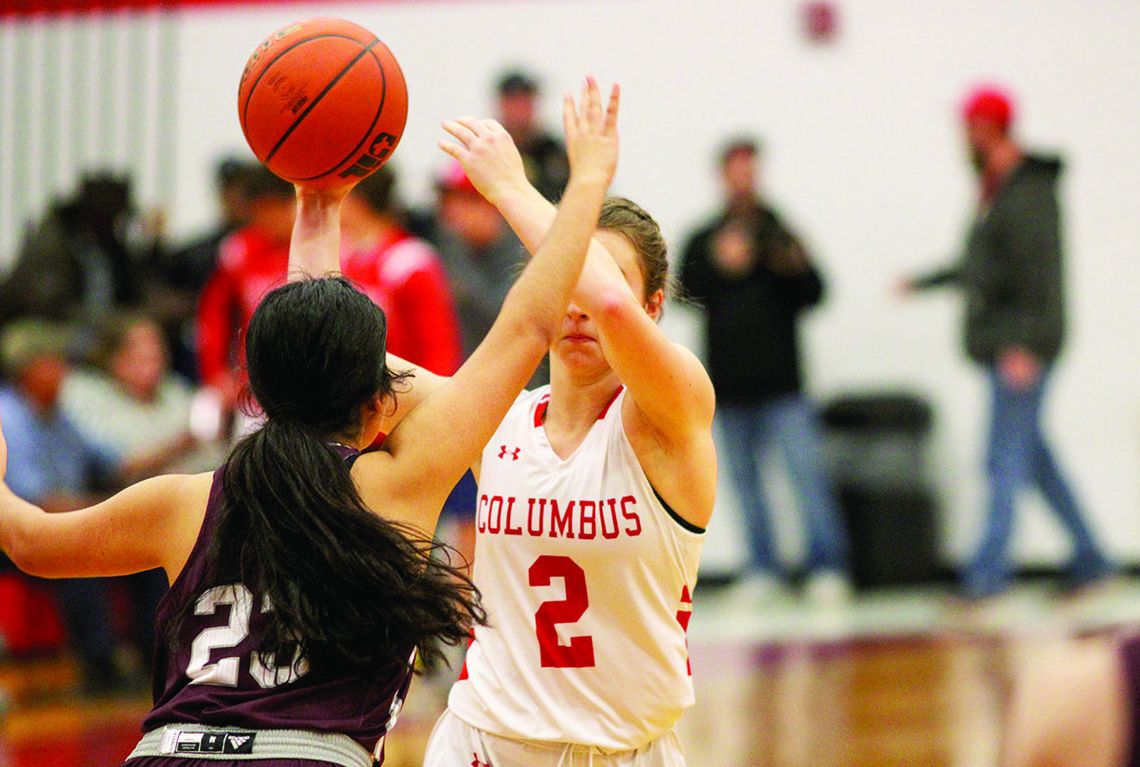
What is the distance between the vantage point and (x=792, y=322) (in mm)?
9367

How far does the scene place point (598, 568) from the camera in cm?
299

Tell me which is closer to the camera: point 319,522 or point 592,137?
point 319,522

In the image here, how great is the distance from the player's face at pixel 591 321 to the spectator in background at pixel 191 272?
5759 millimetres

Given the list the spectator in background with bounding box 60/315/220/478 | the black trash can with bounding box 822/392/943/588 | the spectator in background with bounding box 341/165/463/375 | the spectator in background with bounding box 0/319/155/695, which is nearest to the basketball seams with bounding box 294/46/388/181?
the spectator in background with bounding box 341/165/463/375

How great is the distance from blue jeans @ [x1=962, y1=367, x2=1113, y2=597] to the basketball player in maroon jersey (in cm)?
632

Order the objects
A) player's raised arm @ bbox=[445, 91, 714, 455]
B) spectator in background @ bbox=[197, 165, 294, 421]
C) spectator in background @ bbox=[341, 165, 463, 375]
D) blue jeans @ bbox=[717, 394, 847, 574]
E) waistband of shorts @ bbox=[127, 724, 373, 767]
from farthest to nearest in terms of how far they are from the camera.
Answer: blue jeans @ bbox=[717, 394, 847, 574]
spectator in background @ bbox=[197, 165, 294, 421]
spectator in background @ bbox=[341, 165, 463, 375]
player's raised arm @ bbox=[445, 91, 714, 455]
waistband of shorts @ bbox=[127, 724, 373, 767]

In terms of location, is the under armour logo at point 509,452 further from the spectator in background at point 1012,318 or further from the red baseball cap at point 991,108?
the red baseball cap at point 991,108

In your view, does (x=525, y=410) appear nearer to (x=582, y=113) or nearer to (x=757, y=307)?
(x=582, y=113)

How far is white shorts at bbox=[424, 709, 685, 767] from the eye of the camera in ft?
9.91

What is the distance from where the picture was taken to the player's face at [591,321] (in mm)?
3051

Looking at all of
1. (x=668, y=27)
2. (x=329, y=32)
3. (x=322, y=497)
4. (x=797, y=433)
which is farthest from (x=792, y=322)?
(x=322, y=497)

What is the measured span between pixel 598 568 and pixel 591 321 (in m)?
0.47

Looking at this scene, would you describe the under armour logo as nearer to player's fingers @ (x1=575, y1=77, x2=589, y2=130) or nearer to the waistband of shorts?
player's fingers @ (x1=575, y1=77, x2=589, y2=130)

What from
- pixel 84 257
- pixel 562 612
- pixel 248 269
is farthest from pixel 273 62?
pixel 84 257
